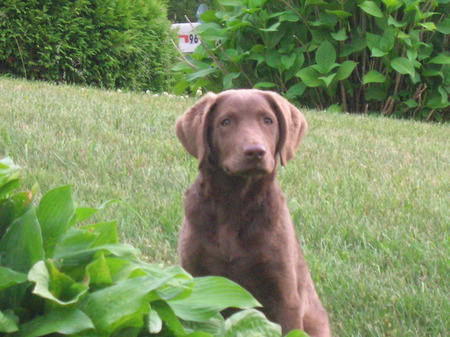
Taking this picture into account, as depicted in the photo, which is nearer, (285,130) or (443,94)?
(285,130)

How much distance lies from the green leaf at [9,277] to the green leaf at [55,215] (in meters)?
0.17

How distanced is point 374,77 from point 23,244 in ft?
25.2

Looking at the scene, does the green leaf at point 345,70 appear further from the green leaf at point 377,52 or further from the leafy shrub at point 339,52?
the green leaf at point 377,52

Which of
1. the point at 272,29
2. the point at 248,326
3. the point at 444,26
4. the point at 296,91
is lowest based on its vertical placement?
the point at 296,91

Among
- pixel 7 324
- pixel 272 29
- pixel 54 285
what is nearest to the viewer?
pixel 7 324

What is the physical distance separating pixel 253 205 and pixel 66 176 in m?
2.23

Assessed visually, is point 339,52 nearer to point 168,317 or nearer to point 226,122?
point 226,122

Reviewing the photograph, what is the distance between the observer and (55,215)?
6.06 ft

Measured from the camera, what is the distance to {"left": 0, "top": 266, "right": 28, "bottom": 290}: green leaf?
161cm

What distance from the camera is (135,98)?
25.9 feet

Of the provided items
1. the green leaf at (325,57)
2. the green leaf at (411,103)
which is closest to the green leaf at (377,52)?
the green leaf at (325,57)

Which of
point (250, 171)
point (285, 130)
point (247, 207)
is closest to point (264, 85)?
point (285, 130)

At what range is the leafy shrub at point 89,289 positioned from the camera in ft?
5.25

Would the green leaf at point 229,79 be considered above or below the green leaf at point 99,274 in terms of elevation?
below
